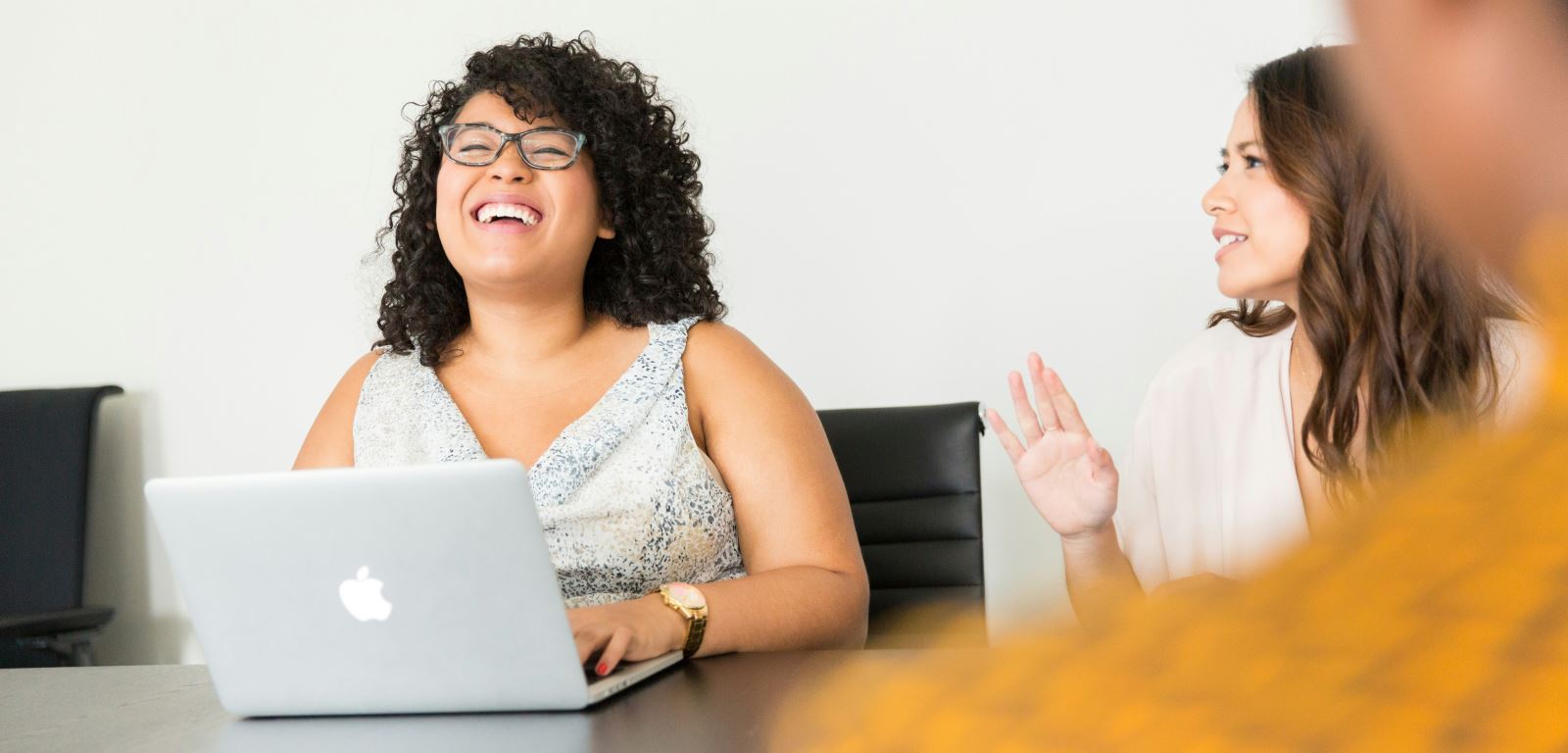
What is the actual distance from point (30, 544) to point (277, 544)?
2239 mm

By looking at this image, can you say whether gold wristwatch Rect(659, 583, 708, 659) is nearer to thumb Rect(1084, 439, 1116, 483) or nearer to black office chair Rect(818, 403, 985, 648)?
thumb Rect(1084, 439, 1116, 483)

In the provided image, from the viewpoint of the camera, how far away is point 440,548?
3.32 feet

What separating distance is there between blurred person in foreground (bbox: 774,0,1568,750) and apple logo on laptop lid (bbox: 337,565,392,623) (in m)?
0.99

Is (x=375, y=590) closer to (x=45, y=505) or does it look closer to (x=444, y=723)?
Result: (x=444, y=723)

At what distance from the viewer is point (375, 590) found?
104 centimetres

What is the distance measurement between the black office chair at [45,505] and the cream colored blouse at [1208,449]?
222 cm

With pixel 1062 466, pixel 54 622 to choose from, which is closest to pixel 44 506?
pixel 54 622

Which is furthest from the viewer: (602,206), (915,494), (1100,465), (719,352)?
(915,494)

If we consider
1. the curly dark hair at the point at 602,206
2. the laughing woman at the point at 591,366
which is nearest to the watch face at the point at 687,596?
the laughing woman at the point at 591,366

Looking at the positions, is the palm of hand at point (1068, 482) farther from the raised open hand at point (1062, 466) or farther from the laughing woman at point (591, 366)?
the laughing woman at point (591, 366)

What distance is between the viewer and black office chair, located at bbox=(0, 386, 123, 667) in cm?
288

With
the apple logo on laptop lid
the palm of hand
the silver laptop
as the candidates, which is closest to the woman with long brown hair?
the palm of hand

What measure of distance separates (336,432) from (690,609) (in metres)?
0.76

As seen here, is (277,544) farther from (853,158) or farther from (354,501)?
(853,158)
